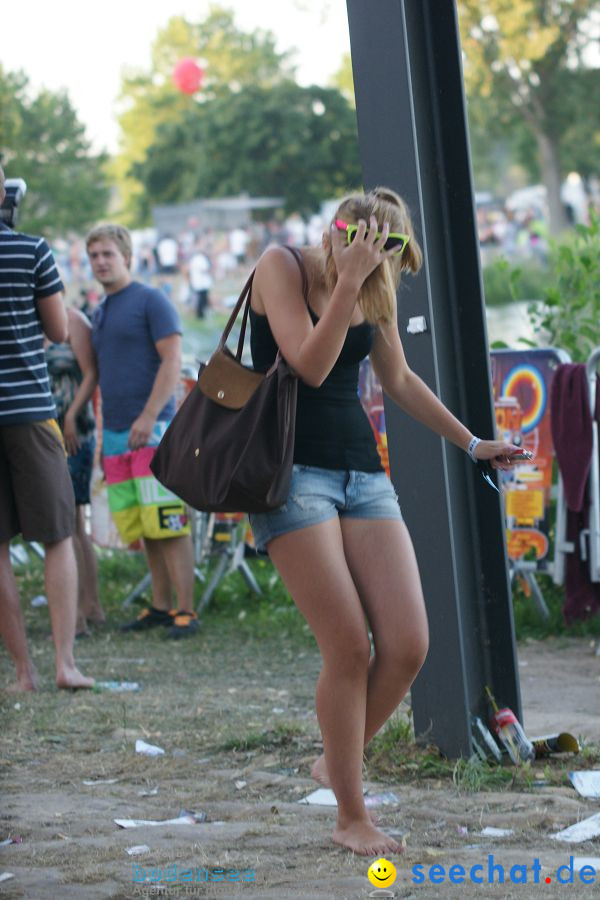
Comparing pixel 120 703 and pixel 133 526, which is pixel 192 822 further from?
pixel 133 526

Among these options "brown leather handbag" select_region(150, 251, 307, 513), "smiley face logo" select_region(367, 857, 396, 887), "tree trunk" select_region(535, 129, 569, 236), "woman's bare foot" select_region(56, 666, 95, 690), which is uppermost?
"tree trunk" select_region(535, 129, 569, 236)

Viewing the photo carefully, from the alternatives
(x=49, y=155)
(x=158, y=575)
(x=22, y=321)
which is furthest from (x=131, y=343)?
(x=49, y=155)

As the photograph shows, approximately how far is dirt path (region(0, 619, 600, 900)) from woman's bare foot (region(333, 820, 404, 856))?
0.15 feet

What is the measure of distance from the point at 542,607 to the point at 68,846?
13.0 feet

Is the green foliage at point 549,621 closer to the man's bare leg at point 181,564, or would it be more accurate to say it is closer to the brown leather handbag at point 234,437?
the man's bare leg at point 181,564

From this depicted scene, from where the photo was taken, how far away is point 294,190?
48.9 m

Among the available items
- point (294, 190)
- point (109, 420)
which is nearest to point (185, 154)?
point (294, 190)

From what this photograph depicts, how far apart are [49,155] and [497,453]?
39.5 m

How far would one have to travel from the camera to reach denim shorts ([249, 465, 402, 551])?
136 inches

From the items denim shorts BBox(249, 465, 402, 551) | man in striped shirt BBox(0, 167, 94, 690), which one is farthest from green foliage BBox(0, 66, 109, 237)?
denim shorts BBox(249, 465, 402, 551)

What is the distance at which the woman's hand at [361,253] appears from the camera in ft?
10.9

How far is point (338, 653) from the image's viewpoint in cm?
350

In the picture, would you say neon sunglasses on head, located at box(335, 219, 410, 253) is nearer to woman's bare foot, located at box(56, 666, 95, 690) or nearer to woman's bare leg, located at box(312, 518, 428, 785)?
woman's bare leg, located at box(312, 518, 428, 785)

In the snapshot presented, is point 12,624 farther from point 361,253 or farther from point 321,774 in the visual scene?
point 361,253
